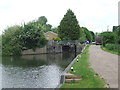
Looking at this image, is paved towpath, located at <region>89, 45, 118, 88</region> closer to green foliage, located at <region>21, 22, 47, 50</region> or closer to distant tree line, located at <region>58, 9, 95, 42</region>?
green foliage, located at <region>21, 22, 47, 50</region>

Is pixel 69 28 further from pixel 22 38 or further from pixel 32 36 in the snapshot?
pixel 22 38

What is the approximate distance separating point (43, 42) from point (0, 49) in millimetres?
10745

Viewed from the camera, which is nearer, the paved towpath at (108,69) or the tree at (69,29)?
the paved towpath at (108,69)

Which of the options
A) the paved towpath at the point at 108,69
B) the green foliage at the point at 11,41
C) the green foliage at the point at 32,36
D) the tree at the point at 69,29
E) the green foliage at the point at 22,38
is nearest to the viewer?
the paved towpath at the point at 108,69

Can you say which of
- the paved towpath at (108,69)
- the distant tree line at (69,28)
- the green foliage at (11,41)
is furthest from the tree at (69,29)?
the paved towpath at (108,69)

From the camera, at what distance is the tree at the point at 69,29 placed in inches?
2564

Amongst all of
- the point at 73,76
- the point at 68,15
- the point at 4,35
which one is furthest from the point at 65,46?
the point at 73,76

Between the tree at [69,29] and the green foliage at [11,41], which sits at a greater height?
the tree at [69,29]

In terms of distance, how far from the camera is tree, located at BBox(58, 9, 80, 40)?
65.1 m

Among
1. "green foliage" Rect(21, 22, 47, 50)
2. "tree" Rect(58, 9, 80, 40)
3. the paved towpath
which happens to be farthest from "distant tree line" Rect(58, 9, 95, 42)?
the paved towpath

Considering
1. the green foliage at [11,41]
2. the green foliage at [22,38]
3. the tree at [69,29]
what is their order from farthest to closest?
the tree at [69,29] < the green foliage at [22,38] < the green foliage at [11,41]

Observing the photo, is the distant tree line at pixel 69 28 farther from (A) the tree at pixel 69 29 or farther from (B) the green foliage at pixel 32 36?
(B) the green foliage at pixel 32 36

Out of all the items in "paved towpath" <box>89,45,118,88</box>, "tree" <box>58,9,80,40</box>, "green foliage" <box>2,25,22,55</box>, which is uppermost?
"tree" <box>58,9,80,40</box>

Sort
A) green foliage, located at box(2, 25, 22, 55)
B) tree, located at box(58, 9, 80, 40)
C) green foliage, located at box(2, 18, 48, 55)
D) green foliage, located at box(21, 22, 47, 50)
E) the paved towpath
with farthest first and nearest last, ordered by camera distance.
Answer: tree, located at box(58, 9, 80, 40) → green foliage, located at box(21, 22, 47, 50) → green foliage, located at box(2, 18, 48, 55) → green foliage, located at box(2, 25, 22, 55) → the paved towpath
